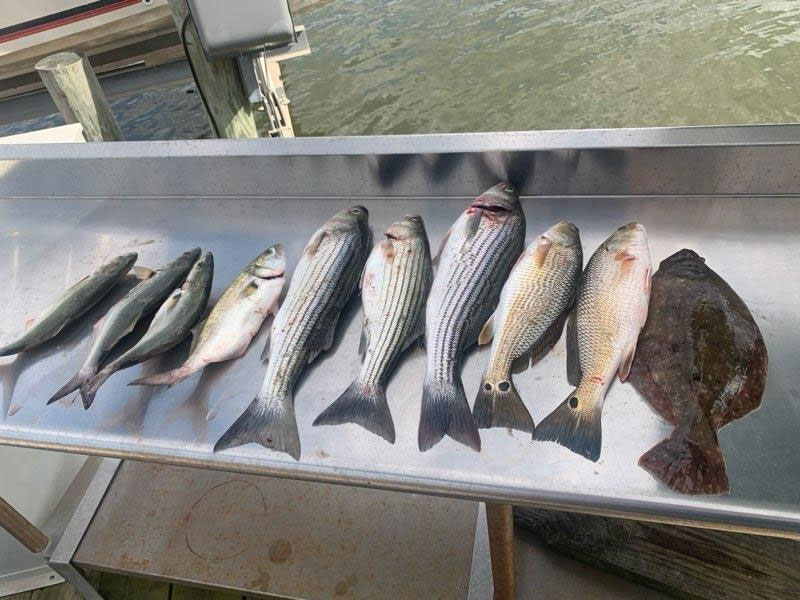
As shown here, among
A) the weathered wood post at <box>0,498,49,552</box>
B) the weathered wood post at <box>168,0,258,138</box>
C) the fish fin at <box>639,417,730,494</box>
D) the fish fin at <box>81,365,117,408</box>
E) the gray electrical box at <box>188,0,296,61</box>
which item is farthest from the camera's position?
the weathered wood post at <box>168,0,258,138</box>

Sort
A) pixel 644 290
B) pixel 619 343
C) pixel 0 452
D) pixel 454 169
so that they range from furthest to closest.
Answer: pixel 0 452
pixel 454 169
pixel 644 290
pixel 619 343

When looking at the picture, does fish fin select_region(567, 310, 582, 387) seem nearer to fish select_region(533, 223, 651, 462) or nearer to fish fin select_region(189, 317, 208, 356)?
fish select_region(533, 223, 651, 462)

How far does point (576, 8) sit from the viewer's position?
7559 mm

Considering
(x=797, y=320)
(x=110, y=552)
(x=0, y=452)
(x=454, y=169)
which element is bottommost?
(x=110, y=552)

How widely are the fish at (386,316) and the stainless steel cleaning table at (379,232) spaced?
0.04 meters

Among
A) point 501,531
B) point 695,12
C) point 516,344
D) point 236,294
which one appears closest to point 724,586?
point 501,531

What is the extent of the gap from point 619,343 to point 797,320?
1.51 feet

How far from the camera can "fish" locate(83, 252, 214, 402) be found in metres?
1.61

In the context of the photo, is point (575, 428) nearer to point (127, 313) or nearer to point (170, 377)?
point (170, 377)

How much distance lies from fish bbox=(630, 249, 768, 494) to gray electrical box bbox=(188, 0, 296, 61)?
3077 millimetres

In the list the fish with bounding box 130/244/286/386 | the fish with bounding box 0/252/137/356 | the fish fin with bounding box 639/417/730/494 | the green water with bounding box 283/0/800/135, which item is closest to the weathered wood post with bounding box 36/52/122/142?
the green water with bounding box 283/0/800/135

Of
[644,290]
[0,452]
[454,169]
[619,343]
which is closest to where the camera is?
[619,343]

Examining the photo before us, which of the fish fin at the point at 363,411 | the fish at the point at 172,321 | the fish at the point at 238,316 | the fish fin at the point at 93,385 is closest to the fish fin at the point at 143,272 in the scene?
the fish at the point at 172,321

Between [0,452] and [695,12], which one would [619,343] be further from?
[695,12]
